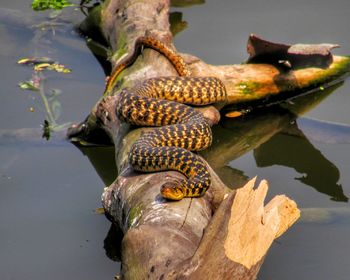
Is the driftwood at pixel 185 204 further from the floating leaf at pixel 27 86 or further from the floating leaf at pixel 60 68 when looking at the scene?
the floating leaf at pixel 27 86

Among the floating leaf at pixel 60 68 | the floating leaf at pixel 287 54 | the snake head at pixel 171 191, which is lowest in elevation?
the floating leaf at pixel 60 68

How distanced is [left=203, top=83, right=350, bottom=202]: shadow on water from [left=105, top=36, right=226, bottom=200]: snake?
54 centimetres

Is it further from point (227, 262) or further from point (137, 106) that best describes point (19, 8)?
point (227, 262)

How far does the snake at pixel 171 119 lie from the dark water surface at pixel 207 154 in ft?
2.49

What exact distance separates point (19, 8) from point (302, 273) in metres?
8.03

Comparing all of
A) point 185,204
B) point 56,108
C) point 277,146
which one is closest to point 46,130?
point 56,108

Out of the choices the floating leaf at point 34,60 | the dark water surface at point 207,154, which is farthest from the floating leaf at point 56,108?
the floating leaf at point 34,60

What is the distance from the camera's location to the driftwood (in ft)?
19.8

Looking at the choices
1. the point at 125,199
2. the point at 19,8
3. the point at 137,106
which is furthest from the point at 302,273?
the point at 19,8

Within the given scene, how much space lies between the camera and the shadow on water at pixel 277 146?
31.1 feet

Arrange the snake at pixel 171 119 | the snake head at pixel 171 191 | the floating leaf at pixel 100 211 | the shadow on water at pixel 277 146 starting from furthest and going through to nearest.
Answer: the shadow on water at pixel 277 146, the floating leaf at pixel 100 211, the snake at pixel 171 119, the snake head at pixel 171 191

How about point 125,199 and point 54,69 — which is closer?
point 125,199

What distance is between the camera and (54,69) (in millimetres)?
12195

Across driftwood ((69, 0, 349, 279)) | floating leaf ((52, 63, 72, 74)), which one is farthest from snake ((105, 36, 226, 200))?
floating leaf ((52, 63, 72, 74))
